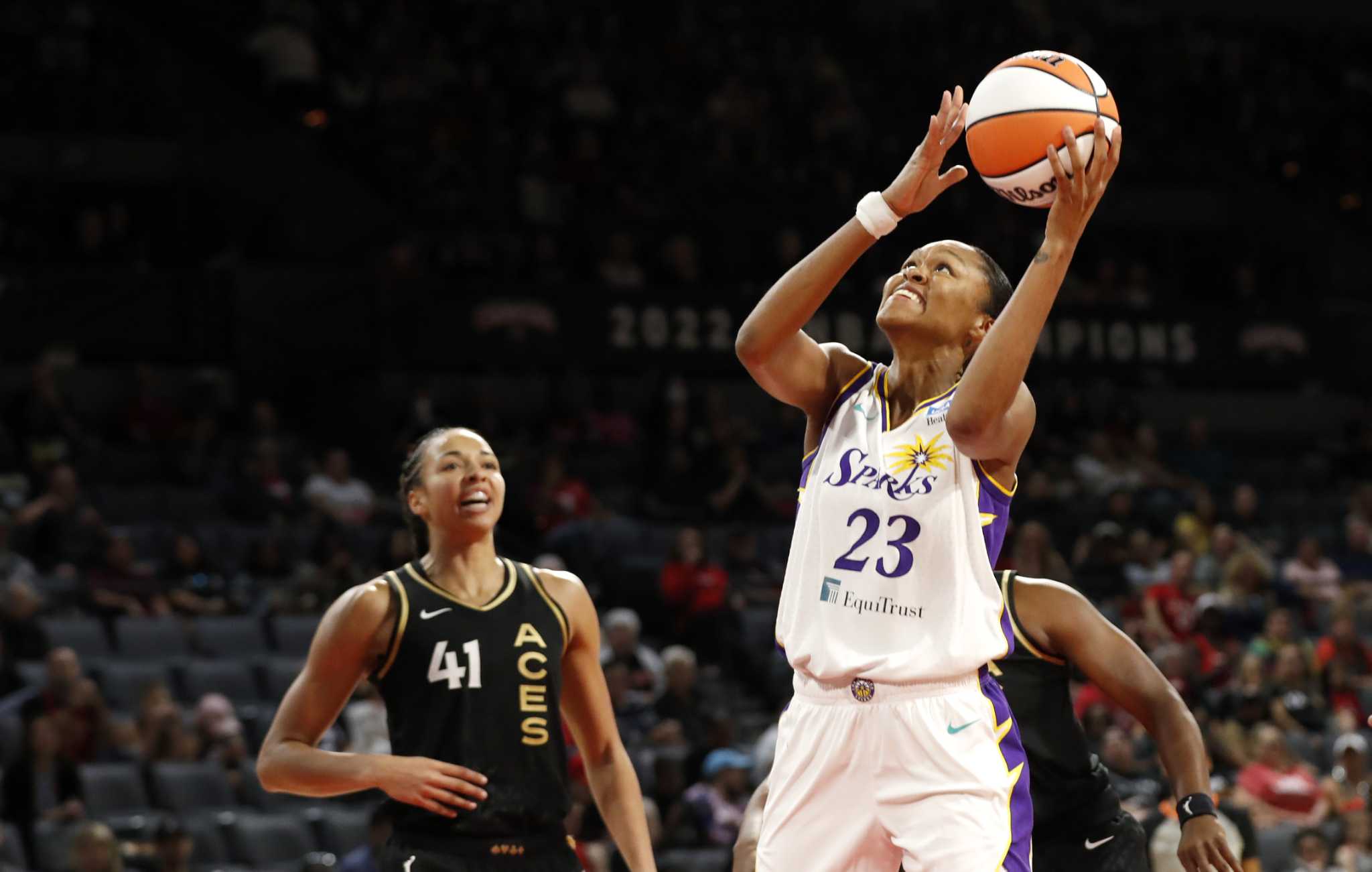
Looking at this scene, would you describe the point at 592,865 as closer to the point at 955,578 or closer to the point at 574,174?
the point at 955,578

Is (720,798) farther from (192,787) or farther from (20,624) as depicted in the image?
(20,624)

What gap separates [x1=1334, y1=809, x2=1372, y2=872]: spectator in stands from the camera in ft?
32.4

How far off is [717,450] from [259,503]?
358 centimetres

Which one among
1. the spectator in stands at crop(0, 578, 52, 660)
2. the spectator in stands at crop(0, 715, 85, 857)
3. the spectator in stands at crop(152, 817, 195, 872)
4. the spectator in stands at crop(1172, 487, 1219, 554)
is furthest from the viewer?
the spectator in stands at crop(1172, 487, 1219, 554)

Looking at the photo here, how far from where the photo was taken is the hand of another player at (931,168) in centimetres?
404

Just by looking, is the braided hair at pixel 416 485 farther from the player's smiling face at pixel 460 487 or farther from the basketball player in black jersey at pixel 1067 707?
the basketball player in black jersey at pixel 1067 707

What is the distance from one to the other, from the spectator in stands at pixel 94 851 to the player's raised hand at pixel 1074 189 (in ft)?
19.4

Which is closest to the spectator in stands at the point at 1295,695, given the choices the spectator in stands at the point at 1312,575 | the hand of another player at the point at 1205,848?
the spectator in stands at the point at 1312,575

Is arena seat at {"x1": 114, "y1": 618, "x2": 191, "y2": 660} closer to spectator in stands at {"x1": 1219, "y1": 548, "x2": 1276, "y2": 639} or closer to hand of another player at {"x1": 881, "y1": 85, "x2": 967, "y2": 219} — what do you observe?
spectator in stands at {"x1": 1219, "y1": 548, "x2": 1276, "y2": 639}

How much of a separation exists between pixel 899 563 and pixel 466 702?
1.31 meters

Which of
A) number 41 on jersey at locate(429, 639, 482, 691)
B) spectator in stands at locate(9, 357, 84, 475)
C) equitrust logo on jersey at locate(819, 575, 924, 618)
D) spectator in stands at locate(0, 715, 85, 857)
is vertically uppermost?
spectator in stands at locate(9, 357, 84, 475)

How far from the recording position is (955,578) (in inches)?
157

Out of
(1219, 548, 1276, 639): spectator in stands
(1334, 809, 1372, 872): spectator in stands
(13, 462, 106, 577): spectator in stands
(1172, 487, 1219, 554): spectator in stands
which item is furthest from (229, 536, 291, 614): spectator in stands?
(1172, 487, 1219, 554): spectator in stands

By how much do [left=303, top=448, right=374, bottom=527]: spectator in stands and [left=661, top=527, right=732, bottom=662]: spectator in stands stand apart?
220cm
